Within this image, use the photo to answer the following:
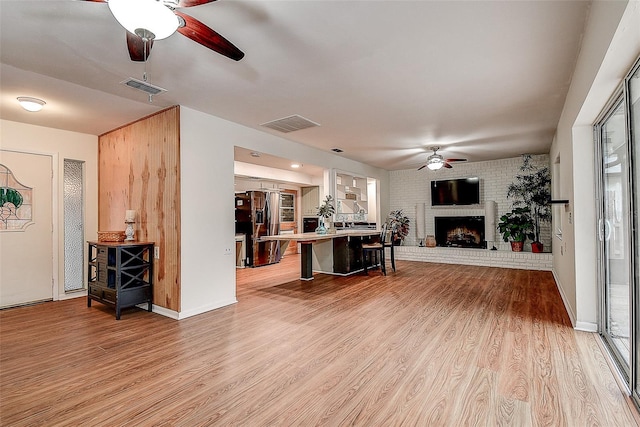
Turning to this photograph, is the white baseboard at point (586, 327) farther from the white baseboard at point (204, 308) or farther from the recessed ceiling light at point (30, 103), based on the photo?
the recessed ceiling light at point (30, 103)

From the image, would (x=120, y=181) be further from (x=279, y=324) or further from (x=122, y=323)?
(x=279, y=324)

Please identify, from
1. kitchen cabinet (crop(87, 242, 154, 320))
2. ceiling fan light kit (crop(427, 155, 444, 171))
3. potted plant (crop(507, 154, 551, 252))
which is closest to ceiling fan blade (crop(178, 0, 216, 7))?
kitchen cabinet (crop(87, 242, 154, 320))

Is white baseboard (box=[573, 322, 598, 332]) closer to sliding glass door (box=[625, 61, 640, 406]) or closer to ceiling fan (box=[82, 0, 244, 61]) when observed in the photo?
sliding glass door (box=[625, 61, 640, 406])

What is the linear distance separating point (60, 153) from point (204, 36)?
4.25 metres

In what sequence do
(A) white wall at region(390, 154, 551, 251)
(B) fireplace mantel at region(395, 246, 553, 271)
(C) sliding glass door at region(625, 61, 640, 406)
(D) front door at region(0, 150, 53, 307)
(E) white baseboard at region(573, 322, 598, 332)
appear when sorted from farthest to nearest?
(A) white wall at region(390, 154, 551, 251)
(B) fireplace mantel at region(395, 246, 553, 271)
(D) front door at region(0, 150, 53, 307)
(E) white baseboard at region(573, 322, 598, 332)
(C) sliding glass door at region(625, 61, 640, 406)

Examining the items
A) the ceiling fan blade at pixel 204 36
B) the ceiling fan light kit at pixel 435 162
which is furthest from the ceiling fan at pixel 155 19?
the ceiling fan light kit at pixel 435 162

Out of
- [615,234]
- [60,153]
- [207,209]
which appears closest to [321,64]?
[207,209]

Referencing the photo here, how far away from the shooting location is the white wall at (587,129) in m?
1.81

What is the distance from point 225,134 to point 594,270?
4.38 m

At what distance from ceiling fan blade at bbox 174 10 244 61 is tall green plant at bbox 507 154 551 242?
284 inches

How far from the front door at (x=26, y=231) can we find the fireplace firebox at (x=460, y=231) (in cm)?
795

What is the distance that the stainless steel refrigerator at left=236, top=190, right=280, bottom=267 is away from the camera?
7.32 meters

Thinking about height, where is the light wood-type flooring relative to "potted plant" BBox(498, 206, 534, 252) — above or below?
below

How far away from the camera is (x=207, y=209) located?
12.8ft
